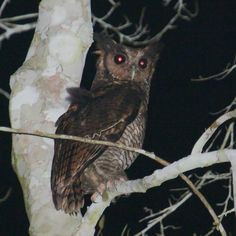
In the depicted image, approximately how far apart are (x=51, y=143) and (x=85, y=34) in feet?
2.43

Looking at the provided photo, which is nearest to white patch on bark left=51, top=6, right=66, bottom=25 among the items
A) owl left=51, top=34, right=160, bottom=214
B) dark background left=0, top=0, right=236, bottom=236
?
owl left=51, top=34, right=160, bottom=214

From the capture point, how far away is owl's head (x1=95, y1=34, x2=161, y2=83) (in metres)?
4.71

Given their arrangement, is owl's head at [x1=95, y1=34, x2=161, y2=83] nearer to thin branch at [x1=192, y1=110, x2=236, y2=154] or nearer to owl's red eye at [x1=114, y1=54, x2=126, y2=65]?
owl's red eye at [x1=114, y1=54, x2=126, y2=65]

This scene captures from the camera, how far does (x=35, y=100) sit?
11.5 ft

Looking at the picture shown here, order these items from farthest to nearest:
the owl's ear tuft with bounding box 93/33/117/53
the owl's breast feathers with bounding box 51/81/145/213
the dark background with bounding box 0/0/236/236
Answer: the dark background with bounding box 0/0/236/236 → the owl's ear tuft with bounding box 93/33/117/53 → the owl's breast feathers with bounding box 51/81/145/213

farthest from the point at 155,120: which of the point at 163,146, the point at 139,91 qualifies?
the point at 139,91

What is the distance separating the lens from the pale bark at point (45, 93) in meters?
3.26

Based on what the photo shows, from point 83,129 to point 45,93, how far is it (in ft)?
1.14

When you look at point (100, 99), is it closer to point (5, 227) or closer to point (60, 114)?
point (60, 114)

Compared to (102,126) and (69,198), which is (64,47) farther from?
(69,198)

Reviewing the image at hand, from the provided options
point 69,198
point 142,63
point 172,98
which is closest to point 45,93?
point 69,198

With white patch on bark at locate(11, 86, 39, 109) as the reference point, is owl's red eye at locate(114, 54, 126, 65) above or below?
above

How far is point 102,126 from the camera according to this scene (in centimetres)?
380

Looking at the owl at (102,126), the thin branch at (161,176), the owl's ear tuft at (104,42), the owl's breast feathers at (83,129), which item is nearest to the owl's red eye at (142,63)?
the owl at (102,126)
